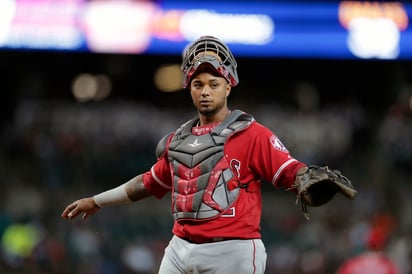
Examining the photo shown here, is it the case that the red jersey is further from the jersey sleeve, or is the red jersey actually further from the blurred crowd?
the blurred crowd

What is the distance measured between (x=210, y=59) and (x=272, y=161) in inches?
22.4

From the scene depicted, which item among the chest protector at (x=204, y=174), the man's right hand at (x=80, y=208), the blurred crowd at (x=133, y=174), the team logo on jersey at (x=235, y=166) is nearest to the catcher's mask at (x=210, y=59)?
the chest protector at (x=204, y=174)

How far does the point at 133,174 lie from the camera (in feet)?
46.9

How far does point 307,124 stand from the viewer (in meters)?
15.0

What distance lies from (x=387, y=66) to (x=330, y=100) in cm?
154

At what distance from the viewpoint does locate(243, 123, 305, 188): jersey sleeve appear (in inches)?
157

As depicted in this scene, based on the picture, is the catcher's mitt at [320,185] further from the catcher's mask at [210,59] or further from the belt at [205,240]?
the catcher's mask at [210,59]

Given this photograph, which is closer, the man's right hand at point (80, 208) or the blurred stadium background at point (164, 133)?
the man's right hand at point (80, 208)

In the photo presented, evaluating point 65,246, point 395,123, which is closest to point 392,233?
point 395,123

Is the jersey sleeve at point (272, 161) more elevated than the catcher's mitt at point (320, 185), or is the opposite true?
the jersey sleeve at point (272, 161)

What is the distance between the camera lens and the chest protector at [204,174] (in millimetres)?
4047

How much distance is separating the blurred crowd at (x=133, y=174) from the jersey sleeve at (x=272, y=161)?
24.1 ft

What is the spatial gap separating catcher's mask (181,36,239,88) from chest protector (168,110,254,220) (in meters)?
0.22

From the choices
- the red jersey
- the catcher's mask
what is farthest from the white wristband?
the red jersey
